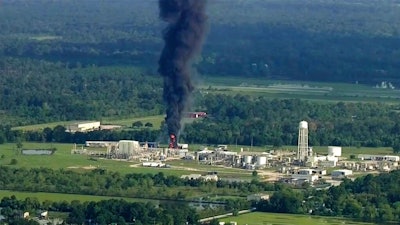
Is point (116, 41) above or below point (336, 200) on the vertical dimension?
above

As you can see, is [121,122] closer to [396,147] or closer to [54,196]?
[396,147]

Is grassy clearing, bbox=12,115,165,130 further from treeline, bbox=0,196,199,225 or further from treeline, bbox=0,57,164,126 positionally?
treeline, bbox=0,196,199,225

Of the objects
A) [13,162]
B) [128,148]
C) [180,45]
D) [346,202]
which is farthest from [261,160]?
[346,202]

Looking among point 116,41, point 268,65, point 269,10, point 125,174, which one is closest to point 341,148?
point 125,174

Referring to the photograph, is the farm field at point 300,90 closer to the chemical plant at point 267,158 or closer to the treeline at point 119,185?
the chemical plant at point 267,158

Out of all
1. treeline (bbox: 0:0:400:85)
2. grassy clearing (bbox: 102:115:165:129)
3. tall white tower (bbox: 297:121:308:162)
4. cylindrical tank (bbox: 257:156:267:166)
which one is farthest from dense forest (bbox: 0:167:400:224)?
treeline (bbox: 0:0:400:85)

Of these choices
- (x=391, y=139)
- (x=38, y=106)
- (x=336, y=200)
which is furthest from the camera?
(x=38, y=106)

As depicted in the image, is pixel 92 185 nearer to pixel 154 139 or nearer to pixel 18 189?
pixel 18 189
